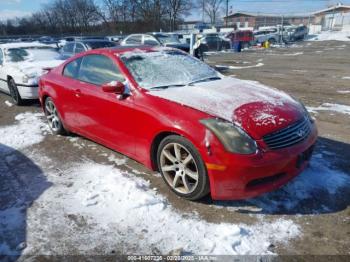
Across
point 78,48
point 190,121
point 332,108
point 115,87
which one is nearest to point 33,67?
point 78,48

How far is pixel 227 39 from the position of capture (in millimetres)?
29234

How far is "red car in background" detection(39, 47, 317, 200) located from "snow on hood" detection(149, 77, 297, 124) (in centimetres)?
1

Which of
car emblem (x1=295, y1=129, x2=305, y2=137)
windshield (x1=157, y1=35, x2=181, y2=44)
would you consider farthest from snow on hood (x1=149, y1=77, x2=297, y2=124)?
windshield (x1=157, y1=35, x2=181, y2=44)

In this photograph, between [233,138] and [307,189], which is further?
[307,189]

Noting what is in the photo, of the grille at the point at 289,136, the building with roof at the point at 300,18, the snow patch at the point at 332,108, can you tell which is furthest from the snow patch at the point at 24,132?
the building with roof at the point at 300,18

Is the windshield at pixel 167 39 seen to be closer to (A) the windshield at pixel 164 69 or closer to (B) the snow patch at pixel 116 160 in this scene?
(A) the windshield at pixel 164 69

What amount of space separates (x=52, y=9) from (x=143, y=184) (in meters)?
68.5

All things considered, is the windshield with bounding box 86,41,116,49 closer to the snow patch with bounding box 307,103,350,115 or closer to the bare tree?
the snow patch with bounding box 307,103,350,115

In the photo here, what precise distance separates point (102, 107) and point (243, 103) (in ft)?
5.88

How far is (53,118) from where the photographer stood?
5.48 meters

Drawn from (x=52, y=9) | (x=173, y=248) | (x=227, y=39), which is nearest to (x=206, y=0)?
(x=52, y=9)

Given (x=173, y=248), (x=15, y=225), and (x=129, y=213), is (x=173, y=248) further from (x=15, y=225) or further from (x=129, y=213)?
(x=15, y=225)

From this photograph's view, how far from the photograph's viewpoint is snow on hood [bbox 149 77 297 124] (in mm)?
3145

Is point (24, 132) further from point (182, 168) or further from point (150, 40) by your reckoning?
point (150, 40)
